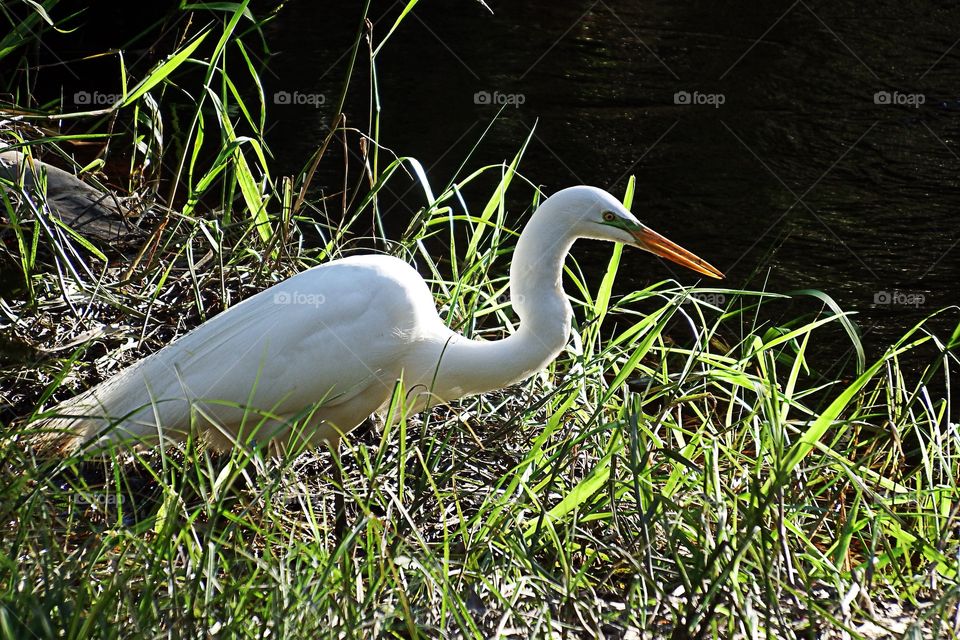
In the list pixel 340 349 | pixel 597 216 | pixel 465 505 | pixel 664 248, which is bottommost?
pixel 465 505

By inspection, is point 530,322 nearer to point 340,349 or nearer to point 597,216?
point 597,216

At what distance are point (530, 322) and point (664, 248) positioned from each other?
0.41 m

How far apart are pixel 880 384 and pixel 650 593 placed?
1.11 metres

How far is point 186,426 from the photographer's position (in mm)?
2770

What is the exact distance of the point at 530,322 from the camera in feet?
8.72

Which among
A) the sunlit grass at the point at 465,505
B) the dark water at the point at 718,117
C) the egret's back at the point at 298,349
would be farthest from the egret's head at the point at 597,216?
the dark water at the point at 718,117

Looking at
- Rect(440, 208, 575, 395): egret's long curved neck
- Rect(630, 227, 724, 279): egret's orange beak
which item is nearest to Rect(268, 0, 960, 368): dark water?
Rect(630, 227, 724, 279): egret's orange beak

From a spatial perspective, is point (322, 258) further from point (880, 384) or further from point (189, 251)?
point (880, 384)

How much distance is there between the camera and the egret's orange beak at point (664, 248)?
2.63 metres

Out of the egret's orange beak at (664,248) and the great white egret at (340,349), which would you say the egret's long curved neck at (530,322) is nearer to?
the great white egret at (340,349)

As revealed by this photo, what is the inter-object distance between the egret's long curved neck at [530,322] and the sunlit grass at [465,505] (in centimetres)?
17

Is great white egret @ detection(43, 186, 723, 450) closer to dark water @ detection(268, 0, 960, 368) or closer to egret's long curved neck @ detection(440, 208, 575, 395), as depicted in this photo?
egret's long curved neck @ detection(440, 208, 575, 395)

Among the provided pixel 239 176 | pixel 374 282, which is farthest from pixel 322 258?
pixel 374 282

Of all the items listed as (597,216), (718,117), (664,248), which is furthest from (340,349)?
(718,117)
